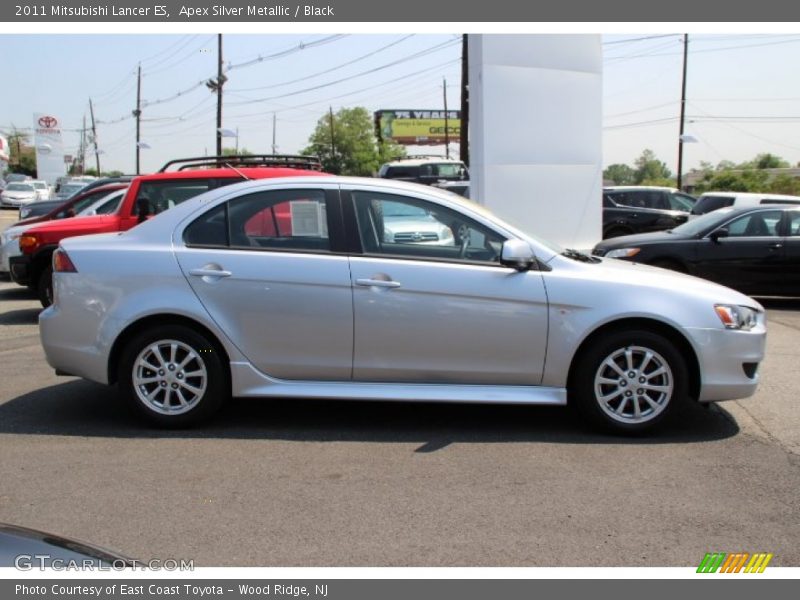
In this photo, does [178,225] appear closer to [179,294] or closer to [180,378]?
[179,294]

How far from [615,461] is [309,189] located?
2731 millimetres

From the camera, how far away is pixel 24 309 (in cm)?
1095

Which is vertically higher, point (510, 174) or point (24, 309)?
point (510, 174)

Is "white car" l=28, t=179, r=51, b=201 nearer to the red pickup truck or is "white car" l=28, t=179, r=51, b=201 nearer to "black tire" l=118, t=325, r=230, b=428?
the red pickup truck

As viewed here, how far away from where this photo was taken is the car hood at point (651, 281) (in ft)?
A: 17.8

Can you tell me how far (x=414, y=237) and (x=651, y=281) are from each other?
1.63 metres

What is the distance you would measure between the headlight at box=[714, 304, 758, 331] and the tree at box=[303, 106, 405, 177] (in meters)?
89.2

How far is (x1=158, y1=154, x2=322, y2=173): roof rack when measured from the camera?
9.64 meters

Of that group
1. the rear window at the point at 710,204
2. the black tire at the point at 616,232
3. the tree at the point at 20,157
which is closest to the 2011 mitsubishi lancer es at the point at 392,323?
the rear window at the point at 710,204

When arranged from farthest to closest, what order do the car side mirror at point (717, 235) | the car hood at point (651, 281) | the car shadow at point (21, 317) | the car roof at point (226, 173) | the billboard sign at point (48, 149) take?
the billboard sign at point (48, 149) → the car side mirror at point (717, 235) → the car shadow at point (21, 317) → the car roof at point (226, 173) → the car hood at point (651, 281)

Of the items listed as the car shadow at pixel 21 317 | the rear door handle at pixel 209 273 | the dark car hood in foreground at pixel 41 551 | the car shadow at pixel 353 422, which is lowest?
the car shadow at pixel 353 422

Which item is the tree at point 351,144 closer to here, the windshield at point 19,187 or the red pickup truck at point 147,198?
the windshield at point 19,187

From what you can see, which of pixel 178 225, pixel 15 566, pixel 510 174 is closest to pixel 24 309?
pixel 178 225

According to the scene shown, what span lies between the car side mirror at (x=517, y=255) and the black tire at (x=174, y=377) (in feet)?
6.65
